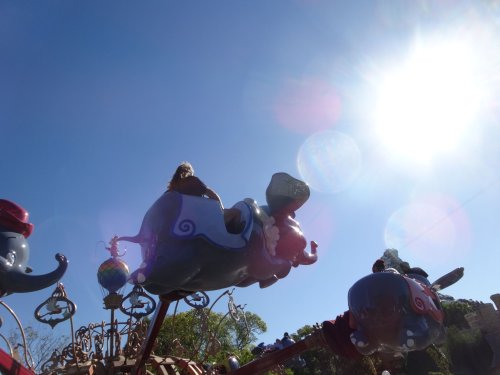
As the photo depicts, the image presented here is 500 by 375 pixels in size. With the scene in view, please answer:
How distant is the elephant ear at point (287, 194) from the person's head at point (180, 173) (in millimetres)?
806

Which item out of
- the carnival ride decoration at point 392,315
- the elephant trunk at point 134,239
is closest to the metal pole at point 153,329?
the elephant trunk at point 134,239

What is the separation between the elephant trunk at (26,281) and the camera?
3.15 metres

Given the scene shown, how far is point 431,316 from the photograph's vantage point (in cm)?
383

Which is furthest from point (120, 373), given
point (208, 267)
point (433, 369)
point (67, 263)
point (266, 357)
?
point (433, 369)

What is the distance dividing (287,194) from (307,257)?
74 cm

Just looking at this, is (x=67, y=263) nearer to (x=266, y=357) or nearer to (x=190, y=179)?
(x=190, y=179)

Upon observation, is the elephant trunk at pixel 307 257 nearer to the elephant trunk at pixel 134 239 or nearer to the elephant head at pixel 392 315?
the elephant head at pixel 392 315

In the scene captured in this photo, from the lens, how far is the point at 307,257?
4.14 meters

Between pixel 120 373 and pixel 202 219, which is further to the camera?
pixel 120 373

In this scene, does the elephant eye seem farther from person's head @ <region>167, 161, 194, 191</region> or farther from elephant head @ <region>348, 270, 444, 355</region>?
elephant head @ <region>348, 270, 444, 355</region>

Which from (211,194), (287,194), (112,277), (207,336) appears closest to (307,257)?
(287,194)

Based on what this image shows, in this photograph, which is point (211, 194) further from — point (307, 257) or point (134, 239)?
point (307, 257)

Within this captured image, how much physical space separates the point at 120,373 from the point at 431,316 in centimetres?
370

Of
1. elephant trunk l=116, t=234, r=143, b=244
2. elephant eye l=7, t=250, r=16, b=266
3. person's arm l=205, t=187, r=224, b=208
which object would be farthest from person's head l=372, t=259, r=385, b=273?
elephant eye l=7, t=250, r=16, b=266
